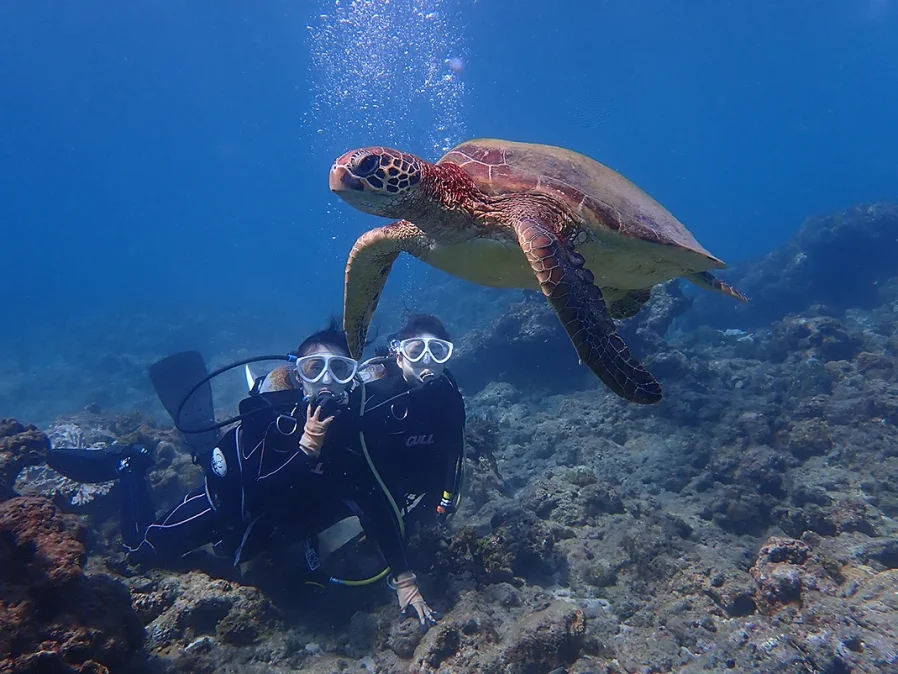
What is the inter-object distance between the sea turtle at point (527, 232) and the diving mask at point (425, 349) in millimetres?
744

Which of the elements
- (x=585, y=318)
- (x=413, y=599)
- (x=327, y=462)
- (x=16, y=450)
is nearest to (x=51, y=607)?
(x=327, y=462)

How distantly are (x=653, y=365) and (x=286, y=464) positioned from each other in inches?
273

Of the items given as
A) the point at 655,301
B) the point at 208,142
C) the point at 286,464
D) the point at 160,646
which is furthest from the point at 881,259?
the point at 208,142

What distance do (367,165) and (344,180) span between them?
15cm

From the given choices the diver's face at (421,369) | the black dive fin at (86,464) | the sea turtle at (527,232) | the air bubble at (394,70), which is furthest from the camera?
the air bubble at (394,70)

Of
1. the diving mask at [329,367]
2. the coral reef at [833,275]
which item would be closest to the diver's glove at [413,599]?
the diving mask at [329,367]

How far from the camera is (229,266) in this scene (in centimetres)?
10012

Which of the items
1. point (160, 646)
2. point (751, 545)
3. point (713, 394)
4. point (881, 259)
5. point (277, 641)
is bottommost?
point (751, 545)

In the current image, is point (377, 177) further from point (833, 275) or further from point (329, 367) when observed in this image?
point (833, 275)

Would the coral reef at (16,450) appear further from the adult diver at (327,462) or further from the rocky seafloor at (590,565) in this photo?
the adult diver at (327,462)

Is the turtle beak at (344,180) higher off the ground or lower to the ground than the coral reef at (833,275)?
lower

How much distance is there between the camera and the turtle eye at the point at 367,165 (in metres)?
2.43

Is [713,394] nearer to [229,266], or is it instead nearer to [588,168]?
[588,168]

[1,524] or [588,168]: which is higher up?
[588,168]
